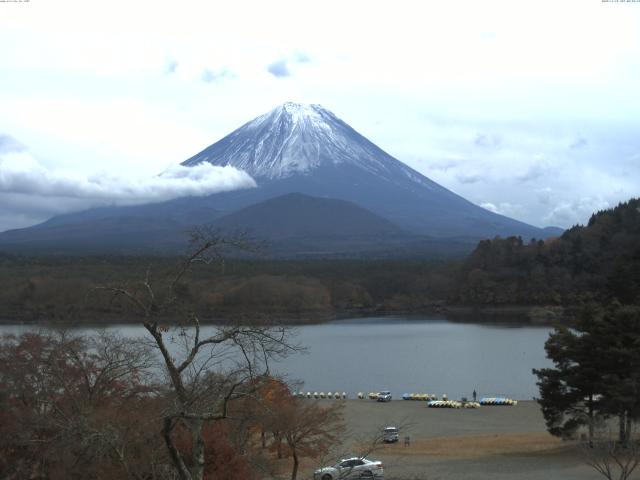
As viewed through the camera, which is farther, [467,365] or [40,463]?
[467,365]

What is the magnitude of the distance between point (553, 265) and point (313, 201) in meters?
84.9

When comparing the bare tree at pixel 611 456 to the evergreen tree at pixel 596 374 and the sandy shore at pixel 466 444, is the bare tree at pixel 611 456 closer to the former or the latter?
the sandy shore at pixel 466 444

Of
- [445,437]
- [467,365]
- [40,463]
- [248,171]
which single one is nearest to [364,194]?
[248,171]

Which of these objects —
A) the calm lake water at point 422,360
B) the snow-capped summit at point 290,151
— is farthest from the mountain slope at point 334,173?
the calm lake water at point 422,360

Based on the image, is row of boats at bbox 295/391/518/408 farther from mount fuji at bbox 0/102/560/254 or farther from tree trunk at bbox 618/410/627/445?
mount fuji at bbox 0/102/560/254

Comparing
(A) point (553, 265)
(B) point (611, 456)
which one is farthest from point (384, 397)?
(A) point (553, 265)

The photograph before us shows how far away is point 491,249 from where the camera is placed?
67062mm

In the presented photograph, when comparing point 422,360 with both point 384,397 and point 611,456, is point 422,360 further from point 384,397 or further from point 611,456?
point 611,456

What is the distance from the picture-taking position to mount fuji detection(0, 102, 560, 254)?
447ft

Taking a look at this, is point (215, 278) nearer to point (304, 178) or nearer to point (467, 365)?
point (467, 365)

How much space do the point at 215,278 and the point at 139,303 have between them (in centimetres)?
5979

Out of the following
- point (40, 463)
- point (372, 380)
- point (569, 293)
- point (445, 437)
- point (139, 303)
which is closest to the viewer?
point (139, 303)

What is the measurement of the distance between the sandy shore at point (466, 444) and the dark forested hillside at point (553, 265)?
3829cm

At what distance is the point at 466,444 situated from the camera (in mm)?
16000
